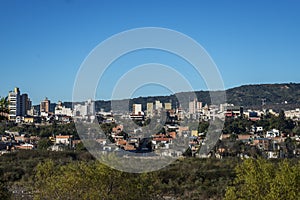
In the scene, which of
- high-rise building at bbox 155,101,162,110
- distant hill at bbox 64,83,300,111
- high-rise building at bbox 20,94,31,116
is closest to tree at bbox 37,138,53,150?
high-rise building at bbox 155,101,162,110

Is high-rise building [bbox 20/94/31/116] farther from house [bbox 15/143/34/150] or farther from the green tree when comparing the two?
the green tree

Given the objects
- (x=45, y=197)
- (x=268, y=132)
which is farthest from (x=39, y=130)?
(x=45, y=197)

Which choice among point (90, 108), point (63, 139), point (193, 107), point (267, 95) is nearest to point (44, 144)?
point (63, 139)

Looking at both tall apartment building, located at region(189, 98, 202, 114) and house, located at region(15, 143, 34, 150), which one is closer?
tall apartment building, located at region(189, 98, 202, 114)

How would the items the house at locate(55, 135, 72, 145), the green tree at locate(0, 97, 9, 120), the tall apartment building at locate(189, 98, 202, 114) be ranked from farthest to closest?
1. the house at locate(55, 135, 72, 145)
2. the tall apartment building at locate(189, 98, 202, 114)
3. the green tree at locate(0, 97, 9, 120)

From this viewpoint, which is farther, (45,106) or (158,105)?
(45,106)

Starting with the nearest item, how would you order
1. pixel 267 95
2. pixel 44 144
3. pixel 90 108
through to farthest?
1. pixel 90 108
2. pixel 44 144
3. pixel 267 95

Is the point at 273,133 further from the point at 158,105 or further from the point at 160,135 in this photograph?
the point at 160,135

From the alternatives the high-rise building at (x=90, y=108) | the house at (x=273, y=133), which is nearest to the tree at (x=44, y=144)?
the high-rise building at (x=90, y=108)

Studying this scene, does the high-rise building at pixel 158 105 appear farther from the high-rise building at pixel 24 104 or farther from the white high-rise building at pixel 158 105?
the high-rise building at pixel 24 104

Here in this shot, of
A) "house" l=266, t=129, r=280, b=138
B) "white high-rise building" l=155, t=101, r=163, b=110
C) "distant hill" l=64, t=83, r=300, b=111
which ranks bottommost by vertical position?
"house" l=266, t=129, r=280, b=138

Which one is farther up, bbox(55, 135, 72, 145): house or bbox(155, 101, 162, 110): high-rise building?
bbox(155, 101, 162, 110): high-rise building

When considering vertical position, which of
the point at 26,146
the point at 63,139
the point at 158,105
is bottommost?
the point at 26,146

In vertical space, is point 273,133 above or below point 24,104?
below
